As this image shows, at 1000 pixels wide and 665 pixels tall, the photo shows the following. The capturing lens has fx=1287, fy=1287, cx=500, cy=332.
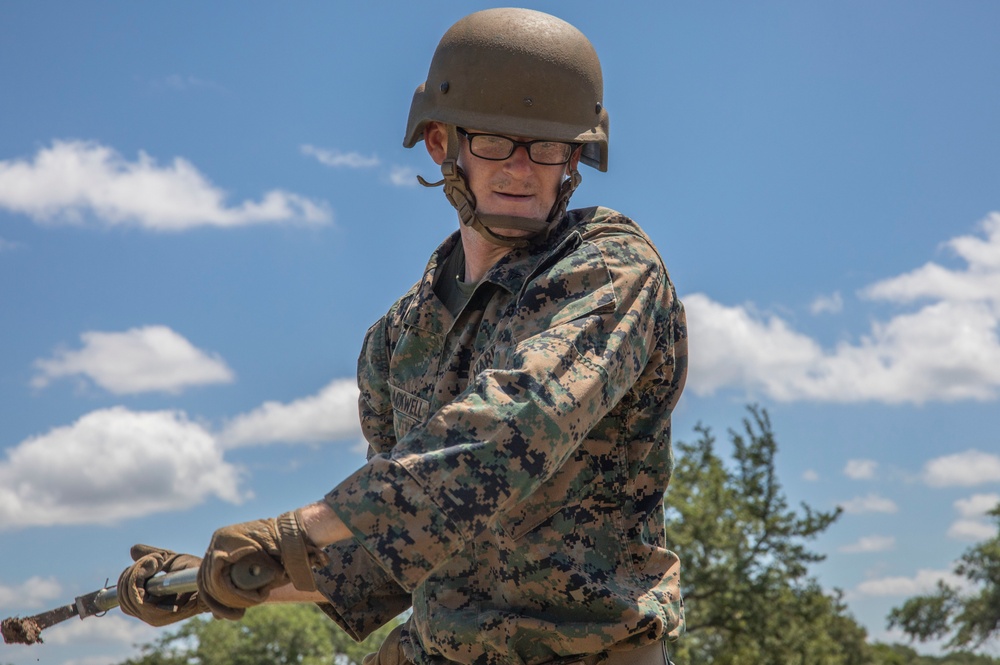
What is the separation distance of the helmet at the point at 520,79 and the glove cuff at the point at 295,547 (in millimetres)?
1940

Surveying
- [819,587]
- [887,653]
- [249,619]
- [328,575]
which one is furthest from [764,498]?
[328,575]

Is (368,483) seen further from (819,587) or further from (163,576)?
(819,587)

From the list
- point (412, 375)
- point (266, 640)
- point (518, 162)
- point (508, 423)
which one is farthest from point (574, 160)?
point (266, 640)

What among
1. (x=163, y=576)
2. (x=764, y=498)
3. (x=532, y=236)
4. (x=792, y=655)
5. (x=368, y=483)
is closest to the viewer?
(x=368, y=483)

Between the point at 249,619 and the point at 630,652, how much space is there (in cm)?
5868

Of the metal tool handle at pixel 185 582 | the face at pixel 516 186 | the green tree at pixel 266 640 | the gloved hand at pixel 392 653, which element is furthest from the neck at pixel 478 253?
the green tree at pixel 266 640

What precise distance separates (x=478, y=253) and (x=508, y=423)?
1.49 meters

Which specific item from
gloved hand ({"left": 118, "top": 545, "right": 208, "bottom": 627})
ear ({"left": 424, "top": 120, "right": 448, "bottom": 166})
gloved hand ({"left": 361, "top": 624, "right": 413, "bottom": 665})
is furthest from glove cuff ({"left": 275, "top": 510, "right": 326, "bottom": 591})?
ear ({"left": 424, "top": 120, "right": 448, "bottom": 166})

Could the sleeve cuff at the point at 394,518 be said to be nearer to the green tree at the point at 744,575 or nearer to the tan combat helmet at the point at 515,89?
the tan combat helmet at the point at 515,89

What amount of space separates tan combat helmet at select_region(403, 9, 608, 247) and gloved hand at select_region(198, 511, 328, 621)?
170cm

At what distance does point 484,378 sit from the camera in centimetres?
392

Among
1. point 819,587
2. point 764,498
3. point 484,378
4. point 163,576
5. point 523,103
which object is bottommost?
point 163,576

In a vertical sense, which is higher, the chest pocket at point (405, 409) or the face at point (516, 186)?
the face at point (516, 186)

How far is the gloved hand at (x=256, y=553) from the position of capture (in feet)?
12.0
